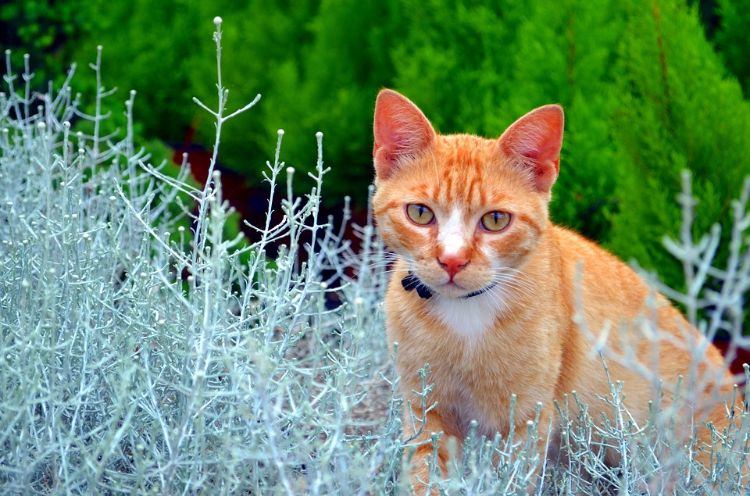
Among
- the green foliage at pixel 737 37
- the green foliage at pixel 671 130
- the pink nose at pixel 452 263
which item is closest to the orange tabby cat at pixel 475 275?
the pink nose at pixel 452 263

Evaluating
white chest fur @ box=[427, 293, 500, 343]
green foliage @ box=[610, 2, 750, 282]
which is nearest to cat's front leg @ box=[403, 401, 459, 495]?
white chest fur @ box=[427, 293, 500, 343]

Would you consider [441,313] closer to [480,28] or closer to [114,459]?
[114,459]

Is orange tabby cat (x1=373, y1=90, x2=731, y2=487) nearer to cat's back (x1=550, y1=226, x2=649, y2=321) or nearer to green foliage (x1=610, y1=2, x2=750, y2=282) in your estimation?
cat's back (x1=550, y1=226, x2=649, y2=321)

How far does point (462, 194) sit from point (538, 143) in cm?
26

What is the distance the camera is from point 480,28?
4484 mm

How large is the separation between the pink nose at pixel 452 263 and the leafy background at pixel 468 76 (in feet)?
4.33

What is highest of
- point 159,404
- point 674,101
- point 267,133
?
point 674,101

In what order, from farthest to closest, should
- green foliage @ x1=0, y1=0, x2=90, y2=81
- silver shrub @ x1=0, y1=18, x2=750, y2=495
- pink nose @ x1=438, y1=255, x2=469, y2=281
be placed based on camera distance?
green foliage @ x1=0, y1=0, x2=90, y2=81 → pink nose @ x1=438, y1=255, x2=469, y2=281 → silver shrub @ x1=0, y1=18, x2=750, y2=495

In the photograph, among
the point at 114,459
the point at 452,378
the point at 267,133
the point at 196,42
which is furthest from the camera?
the point at 196,42

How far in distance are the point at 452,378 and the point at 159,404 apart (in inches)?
29.9

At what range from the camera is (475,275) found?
2549mm

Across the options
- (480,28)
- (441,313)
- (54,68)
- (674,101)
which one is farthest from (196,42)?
(441,313)

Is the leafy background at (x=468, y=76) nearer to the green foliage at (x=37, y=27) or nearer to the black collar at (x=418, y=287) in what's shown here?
the green foliage at (x=37, y=27)

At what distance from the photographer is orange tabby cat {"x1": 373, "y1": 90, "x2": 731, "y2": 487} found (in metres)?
2.63
